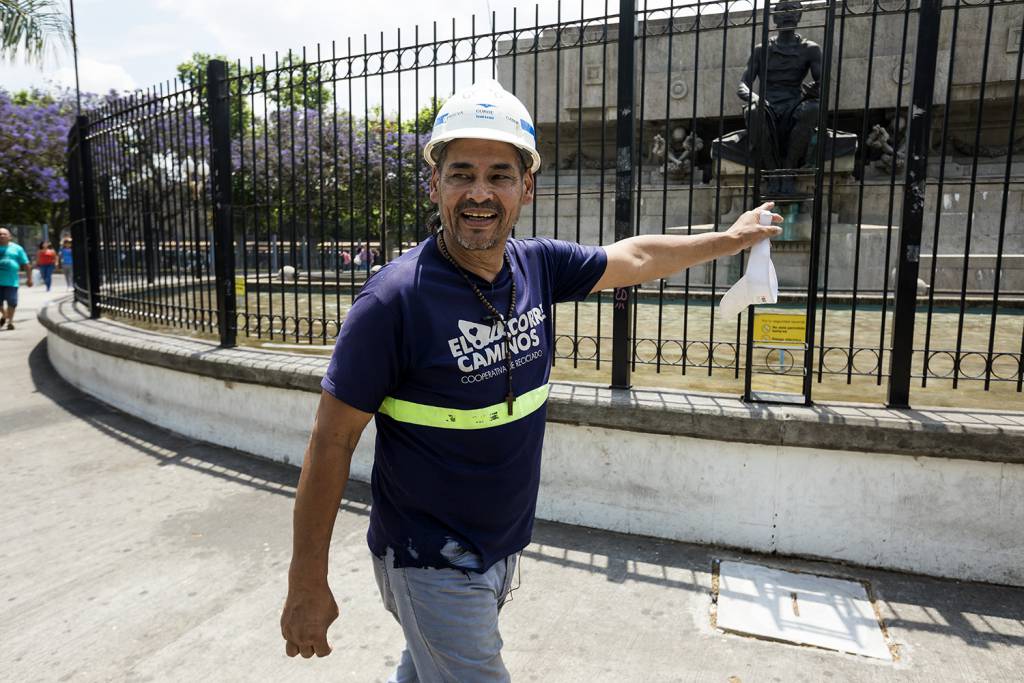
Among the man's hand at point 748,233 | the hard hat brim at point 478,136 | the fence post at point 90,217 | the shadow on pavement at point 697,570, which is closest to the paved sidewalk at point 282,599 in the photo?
the shadow on pavement at point 697,570

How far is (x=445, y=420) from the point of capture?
5.90 feet

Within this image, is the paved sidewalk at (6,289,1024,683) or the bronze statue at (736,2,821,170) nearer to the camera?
the paved sidewalk at (6,289,1024,683)

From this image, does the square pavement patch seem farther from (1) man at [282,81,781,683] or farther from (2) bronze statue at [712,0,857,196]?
(2) bronze statue at [712,0,857,196]

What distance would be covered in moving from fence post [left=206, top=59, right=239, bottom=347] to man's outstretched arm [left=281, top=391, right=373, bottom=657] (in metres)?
4.62

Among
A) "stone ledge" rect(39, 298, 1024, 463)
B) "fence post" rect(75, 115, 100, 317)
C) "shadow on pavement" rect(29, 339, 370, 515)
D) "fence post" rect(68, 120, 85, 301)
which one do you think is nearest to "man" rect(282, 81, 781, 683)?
"stone ledge" rect(39, 298, 1024, 463)

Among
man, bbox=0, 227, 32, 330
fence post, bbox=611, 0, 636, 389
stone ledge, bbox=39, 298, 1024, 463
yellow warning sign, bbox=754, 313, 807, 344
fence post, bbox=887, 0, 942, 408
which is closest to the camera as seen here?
stone ledge, bbox=39, 298, 1024, 463

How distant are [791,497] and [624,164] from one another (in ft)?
7.01

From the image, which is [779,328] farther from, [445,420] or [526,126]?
[445,420]

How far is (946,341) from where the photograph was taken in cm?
694

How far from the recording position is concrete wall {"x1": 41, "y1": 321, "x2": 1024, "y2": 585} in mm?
3531

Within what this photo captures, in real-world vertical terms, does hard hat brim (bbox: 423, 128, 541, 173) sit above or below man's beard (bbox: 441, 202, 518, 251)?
above

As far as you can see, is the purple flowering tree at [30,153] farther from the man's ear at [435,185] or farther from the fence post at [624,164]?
the man's ear at [435,185]

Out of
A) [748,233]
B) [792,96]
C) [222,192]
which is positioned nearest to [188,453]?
→ [222,192]

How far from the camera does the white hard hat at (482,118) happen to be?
1829 millimetres
